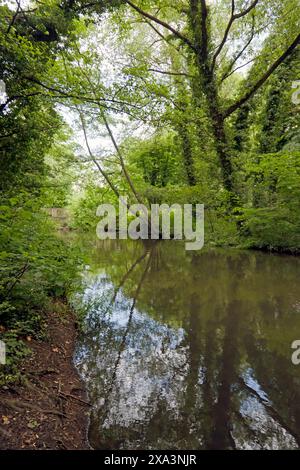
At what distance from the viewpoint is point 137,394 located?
2426 millimetres

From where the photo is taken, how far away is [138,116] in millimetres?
4766

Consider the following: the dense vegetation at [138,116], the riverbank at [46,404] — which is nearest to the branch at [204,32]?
the dense vegetation at [138,116]

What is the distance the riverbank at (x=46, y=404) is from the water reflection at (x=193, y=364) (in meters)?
0.14

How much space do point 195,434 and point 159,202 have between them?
44.8ft

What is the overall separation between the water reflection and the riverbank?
139mm

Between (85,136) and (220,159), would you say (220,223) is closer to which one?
(220,159)

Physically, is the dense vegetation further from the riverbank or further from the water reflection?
the water reflection

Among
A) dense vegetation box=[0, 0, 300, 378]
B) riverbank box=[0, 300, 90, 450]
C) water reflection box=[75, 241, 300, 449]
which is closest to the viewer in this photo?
riverbank box=[0, 300, 90, 450]

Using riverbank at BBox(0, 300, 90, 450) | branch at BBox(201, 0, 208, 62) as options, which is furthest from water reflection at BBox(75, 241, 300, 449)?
branch at BBox(201, 0, 208, 62)

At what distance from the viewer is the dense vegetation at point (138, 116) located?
12.0 feet

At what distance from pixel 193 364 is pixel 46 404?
1.50 meters

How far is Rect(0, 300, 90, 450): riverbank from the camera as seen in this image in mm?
1761

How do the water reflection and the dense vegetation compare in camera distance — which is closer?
the water reflection

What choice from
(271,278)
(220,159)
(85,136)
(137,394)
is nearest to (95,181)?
(85,136)
